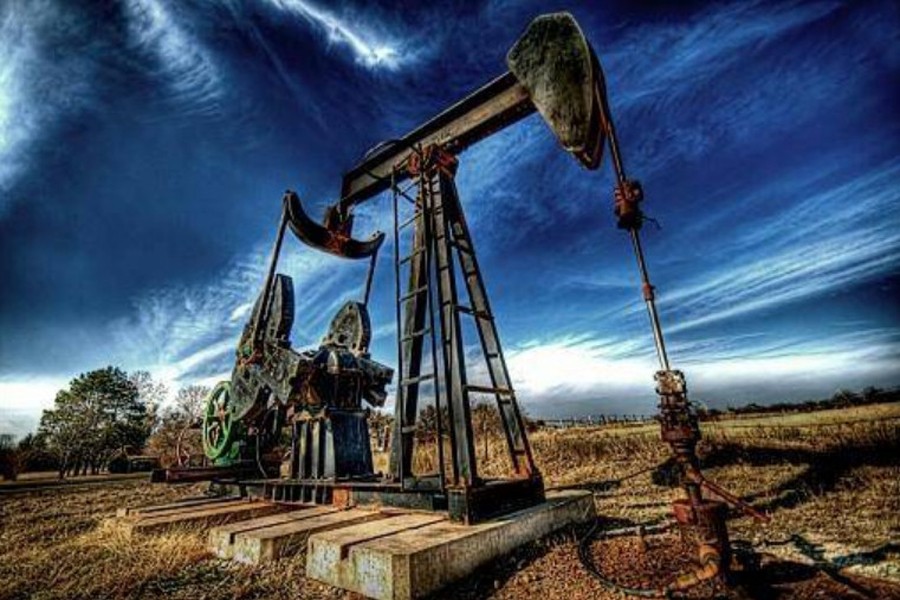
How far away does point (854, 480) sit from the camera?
5023 millimetres

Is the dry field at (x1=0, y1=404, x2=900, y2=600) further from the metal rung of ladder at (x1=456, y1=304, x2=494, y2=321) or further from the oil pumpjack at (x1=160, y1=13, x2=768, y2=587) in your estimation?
the metal rung of ladder at (x1=456, y1=304, x2=494, y2=321)

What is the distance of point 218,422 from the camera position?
7.28 metres

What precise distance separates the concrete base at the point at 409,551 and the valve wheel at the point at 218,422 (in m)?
4.60

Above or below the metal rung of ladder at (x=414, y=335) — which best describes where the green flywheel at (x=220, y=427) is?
below

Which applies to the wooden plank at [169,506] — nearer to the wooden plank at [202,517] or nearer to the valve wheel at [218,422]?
the wooden plank at [202,517]

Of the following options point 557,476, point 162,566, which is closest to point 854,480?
point 557,476

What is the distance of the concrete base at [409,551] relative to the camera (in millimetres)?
2549

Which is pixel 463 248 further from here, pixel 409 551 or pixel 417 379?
pixel 409 551

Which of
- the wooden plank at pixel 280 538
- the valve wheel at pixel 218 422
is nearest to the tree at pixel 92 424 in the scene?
the valve wheel at pixel 218 422

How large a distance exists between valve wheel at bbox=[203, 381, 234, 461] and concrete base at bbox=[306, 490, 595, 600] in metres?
4.60

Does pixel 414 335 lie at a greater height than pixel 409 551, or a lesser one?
greater

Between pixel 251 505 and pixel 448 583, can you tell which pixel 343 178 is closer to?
pixel 251 505

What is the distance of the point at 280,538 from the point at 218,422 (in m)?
4.66

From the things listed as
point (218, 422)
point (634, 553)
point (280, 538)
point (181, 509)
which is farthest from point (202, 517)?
point (634, 553)
